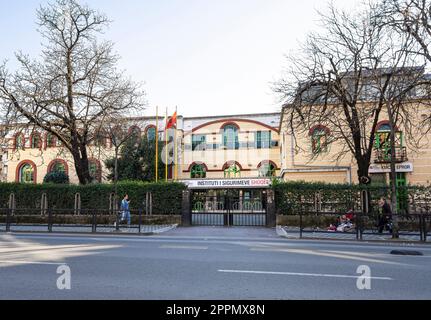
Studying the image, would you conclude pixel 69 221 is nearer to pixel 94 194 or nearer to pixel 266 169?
pixel 94 194

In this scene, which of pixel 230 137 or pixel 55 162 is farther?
pixel 55 162

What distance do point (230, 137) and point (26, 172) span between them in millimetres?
28730

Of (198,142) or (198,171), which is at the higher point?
(198,142)

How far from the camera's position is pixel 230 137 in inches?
1828

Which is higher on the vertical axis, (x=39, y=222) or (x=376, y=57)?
(x=376, y=57)

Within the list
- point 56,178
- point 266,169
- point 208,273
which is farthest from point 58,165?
point 208,273

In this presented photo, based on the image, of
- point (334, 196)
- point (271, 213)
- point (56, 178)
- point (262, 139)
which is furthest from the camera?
point (262, 139)

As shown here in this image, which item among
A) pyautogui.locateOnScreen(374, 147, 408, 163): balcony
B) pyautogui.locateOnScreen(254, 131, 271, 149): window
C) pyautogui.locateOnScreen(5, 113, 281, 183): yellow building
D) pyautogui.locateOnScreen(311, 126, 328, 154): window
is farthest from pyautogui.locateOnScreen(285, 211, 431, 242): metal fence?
pyautogui.locateOnScreen(254, 131, 271, 149): window

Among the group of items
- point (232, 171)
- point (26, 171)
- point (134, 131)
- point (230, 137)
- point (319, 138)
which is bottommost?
point (232, 171)

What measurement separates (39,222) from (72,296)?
746 inches

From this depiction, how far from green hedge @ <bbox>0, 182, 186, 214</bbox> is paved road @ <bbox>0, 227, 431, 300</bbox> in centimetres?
1085
